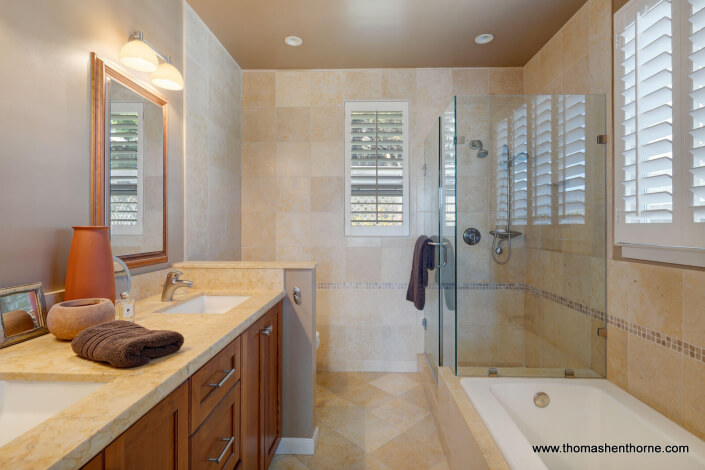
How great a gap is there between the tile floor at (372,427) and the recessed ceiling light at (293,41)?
102 inches

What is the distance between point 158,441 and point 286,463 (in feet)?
4.16

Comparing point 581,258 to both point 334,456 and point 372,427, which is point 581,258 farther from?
point 334,456

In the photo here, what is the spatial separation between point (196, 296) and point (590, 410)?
1.97 metres

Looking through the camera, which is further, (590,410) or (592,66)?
(592,66)

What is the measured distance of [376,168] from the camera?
297 cm

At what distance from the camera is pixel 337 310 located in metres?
3.01

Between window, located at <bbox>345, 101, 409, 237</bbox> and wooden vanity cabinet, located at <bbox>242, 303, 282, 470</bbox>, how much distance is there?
1.36 m

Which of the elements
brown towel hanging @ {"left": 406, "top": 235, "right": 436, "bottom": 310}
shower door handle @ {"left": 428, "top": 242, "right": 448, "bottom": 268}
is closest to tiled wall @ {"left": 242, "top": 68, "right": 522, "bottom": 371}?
brown towel hanging @ {"left": 406, "top": 235, "right": 436, "bottom": 310}

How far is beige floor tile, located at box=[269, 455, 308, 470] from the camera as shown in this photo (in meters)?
1.81

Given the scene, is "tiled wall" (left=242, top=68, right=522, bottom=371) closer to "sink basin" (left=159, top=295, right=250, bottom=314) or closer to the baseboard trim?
the baseboard trim

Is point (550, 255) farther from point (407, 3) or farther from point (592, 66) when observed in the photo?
point (407, 3)

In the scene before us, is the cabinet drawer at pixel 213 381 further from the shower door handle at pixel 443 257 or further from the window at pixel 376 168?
the window at pixel 376 168

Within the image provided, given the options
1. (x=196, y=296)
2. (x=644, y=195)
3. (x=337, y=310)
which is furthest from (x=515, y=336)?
(x=196, y=296)

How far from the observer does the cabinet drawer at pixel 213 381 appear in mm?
977
